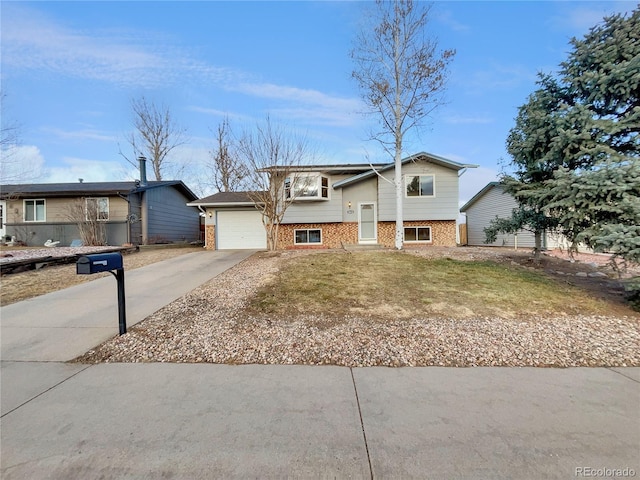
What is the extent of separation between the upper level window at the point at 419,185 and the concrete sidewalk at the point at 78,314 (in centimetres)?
Answer: 1118

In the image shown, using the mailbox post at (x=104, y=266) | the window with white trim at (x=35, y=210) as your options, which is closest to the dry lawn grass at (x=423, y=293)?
the mailbox post at (x=104, y=266)

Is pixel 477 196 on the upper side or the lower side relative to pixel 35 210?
upper

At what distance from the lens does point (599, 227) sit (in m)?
5.01

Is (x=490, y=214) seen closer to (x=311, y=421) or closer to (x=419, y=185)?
(x=419, y=185)

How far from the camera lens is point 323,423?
7.72ft

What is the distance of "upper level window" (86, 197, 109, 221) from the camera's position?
51.7 ft

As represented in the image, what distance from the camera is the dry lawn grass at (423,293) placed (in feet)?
16.7

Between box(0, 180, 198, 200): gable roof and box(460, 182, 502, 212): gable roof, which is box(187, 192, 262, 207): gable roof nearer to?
box(0, 180, 198, 200): gable roof

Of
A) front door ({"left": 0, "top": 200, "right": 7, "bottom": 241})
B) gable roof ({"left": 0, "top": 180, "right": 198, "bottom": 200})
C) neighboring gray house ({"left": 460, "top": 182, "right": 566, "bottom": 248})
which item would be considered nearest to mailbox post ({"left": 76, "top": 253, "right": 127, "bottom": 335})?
gable roof ({"left": 0, "top": 180, "right": 198, "bottom": 200})

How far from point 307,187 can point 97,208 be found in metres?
11.8

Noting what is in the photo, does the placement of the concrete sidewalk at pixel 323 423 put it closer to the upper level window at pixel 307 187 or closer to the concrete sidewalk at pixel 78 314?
the concrete sidewalk at pixel 78 314

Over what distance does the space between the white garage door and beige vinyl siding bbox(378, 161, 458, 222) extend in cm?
694

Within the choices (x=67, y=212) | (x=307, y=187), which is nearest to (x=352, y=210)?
(x=307, y=187)

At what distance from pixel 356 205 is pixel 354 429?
46.6 feet
